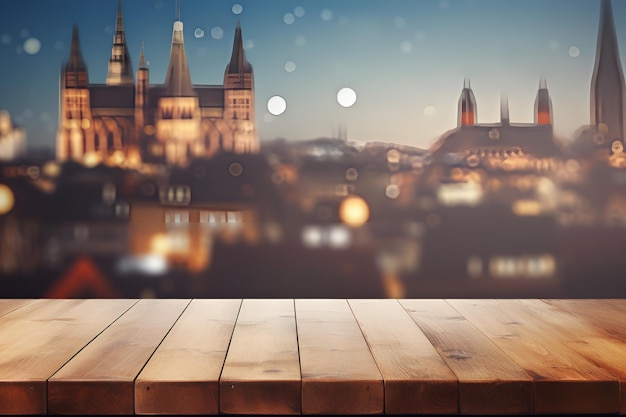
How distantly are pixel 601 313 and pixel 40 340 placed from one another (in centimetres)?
175

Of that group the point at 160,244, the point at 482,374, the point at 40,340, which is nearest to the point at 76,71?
the point at 160,244

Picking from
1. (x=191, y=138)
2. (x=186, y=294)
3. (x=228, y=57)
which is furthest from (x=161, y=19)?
(x=186, y=294)

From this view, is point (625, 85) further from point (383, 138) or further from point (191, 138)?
point (191, 138)

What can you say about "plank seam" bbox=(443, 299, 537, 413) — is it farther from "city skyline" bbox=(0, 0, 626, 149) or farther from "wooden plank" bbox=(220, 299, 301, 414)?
"city skyline" bbox=(0, 0, 626, 149)

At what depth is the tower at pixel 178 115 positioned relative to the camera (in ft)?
8.42

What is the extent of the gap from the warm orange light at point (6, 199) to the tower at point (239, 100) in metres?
0.85

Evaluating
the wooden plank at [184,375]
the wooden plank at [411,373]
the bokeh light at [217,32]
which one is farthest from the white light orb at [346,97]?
the wooden plank at [184,375]

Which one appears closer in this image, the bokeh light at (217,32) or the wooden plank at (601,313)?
the wooden plank at (601,313)

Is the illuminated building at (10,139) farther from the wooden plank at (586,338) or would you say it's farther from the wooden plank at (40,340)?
the wooden plank at (586,338)

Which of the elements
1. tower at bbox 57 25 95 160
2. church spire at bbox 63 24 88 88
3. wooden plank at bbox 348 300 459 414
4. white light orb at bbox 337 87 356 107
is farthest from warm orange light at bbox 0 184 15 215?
wooden plank at bbox 348 300 459 414

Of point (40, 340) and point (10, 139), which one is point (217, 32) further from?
point (40, 340)

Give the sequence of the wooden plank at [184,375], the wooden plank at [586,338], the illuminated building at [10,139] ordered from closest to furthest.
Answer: the wooden plank at [184,375] → the wooden plank at [586,338] → the illuminated building at [10,139]

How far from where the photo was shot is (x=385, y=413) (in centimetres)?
146

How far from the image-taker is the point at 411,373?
4.92ft
